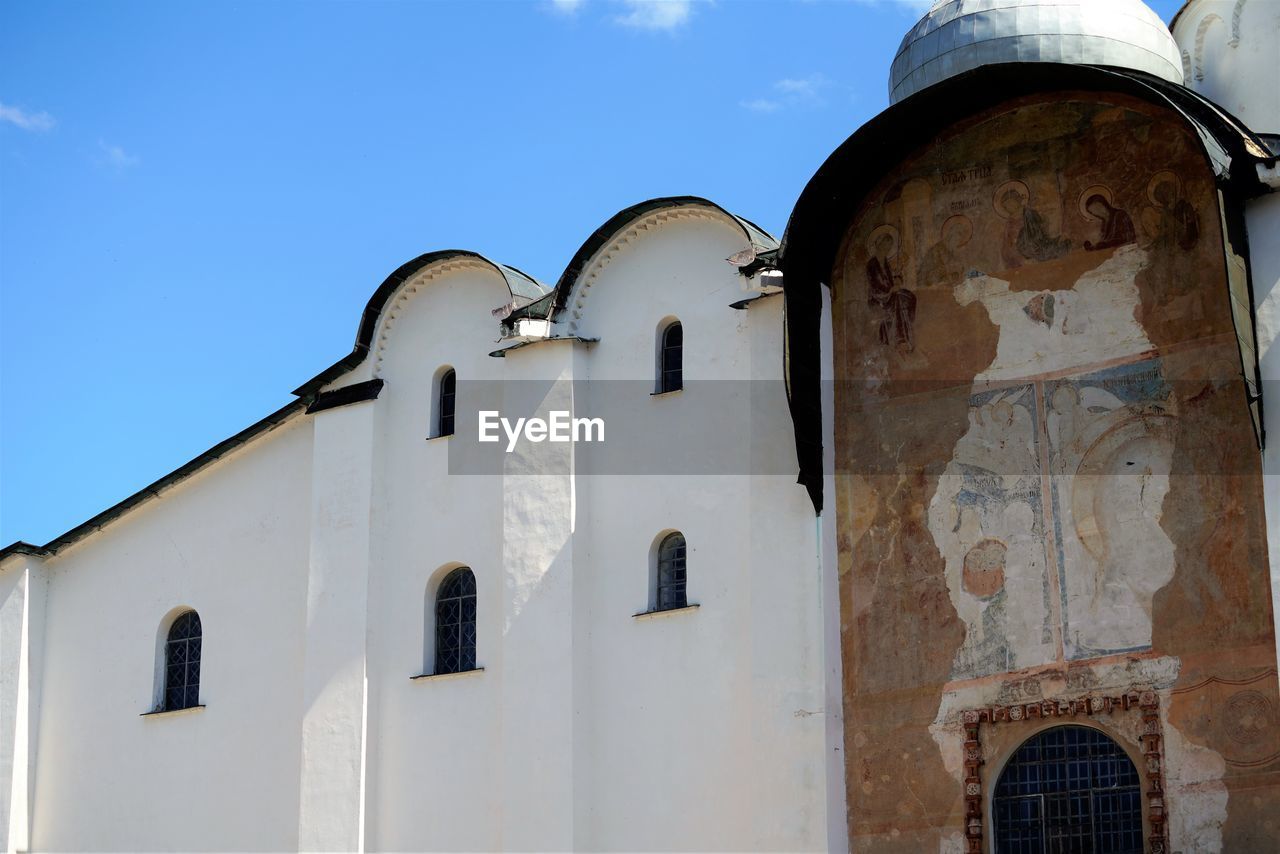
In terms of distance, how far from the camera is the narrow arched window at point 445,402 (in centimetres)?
2070

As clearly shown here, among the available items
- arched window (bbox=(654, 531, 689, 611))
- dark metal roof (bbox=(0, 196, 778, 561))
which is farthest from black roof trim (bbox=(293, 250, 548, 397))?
arched window (bbox=(654, 531, 689, 611))

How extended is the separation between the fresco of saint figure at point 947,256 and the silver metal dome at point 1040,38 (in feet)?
4.62

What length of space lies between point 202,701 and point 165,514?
223 centimetres

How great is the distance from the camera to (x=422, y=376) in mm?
20938

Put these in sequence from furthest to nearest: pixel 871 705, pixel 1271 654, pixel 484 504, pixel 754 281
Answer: pixel 484 504
pixel 754 281
pixel 871 705
pixel 1271 654

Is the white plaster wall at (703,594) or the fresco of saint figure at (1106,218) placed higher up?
the fresco of saint figure at (1106,218)

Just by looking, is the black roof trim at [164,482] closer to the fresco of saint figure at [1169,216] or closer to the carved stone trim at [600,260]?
the carved stone trim at [600,260]

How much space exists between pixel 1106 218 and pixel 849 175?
2328 millimetres

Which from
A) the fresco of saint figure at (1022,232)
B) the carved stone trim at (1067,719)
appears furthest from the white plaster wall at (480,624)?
the fresco of saint figure at (1022,232)

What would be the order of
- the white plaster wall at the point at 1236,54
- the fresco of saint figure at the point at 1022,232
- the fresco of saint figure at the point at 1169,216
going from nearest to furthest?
the fresco of saint figure at the point at 1169,216
the fresco of saint figure at the point at 1022,232
the white plaster wall at the point at 1236,54

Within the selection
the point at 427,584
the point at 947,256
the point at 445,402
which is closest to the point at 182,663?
the point at 427,584

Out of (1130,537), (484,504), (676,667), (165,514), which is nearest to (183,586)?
(165,514)

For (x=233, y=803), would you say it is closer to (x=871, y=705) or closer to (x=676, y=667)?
(x=676, y=667)

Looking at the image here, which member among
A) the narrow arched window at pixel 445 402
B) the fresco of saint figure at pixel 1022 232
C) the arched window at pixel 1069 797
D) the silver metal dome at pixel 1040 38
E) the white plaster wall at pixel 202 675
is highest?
the silver metal dome at pixel 1040 38
